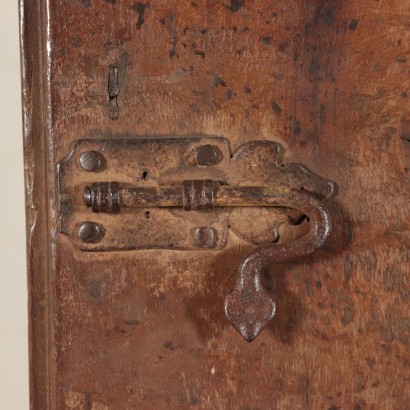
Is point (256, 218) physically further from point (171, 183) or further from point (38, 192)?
point (38, 192)

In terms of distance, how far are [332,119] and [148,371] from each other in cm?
34

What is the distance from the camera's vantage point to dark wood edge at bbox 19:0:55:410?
2.35ft

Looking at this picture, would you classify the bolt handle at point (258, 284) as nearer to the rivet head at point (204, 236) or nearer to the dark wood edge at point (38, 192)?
the rivet head at point (204, 236)

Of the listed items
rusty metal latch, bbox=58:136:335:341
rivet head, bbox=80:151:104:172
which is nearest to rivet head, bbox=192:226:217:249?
rusty metal latch, bbox=58:136:335:341

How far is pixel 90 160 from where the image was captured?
71cm

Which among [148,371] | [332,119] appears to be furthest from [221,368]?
[332,119]

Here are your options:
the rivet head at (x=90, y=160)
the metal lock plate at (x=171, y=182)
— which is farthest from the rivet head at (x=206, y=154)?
the rivet head at (x=90, y=160)

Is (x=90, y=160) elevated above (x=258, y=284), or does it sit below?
above

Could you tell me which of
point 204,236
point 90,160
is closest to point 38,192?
point 90,160

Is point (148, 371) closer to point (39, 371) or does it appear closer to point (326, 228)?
point (39, 371)

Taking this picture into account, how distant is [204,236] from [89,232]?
12cm

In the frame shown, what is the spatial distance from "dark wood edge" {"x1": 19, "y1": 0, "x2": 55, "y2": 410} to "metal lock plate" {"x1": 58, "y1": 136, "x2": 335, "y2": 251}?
3 centimetres

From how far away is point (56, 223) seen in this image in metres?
0.72

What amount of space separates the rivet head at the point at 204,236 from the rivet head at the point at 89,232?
10 centimetres
